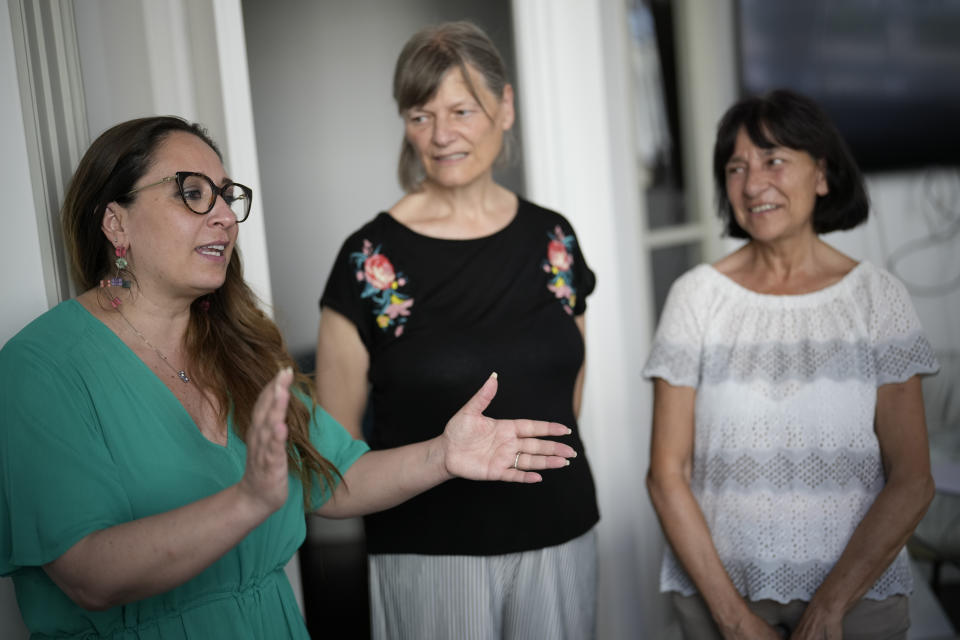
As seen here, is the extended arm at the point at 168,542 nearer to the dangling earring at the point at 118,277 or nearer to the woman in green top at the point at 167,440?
the woman in green top at the point at 167,440

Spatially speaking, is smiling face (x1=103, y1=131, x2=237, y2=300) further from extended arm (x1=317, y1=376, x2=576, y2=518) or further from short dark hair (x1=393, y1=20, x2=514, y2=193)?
short dark hair (x1=393, y1=20, x2=514, y2=193)

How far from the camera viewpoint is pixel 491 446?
1.37 meters

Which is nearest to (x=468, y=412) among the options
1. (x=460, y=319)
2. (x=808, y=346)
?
(x=460, y=319)

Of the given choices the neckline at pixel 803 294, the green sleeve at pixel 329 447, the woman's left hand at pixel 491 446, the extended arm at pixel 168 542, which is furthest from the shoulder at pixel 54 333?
the neckline at pixel 803 294

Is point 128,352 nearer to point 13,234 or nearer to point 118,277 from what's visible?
point 118,277

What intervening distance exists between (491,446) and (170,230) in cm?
59

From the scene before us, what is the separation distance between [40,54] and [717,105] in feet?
8.11

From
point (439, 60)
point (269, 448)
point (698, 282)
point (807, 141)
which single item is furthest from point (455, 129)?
point (269, 448)

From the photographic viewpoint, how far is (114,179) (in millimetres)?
1190

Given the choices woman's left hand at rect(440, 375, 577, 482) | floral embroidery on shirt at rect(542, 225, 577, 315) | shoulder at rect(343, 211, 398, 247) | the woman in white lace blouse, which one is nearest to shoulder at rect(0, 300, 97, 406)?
woman's left hand at rect(440, 375, 577, 482)

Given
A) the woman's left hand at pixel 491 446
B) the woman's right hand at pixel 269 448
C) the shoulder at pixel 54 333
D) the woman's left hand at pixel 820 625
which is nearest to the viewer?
the woman's right hand at pixel 269 448

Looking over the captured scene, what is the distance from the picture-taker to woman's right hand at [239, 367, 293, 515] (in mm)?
966

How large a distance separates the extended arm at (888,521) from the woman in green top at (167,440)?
0.60 metres

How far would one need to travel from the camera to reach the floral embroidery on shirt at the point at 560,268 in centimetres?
184
